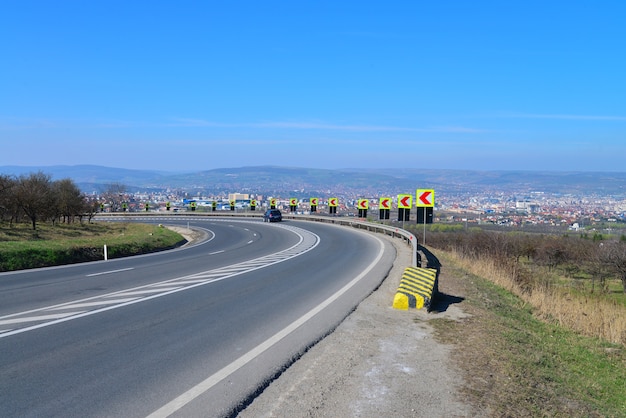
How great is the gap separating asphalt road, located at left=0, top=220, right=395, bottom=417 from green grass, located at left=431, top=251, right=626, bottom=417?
2.38 meters

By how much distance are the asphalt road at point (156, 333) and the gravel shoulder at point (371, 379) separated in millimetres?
315

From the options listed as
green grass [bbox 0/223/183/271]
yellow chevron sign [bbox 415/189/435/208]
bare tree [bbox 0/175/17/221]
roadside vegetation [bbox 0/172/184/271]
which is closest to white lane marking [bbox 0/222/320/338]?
yellow chevron sign [bbox 415/189/435/208]

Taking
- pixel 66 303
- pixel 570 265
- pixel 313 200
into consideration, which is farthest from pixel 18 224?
pixel 570 265

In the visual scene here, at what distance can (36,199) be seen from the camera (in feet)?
119

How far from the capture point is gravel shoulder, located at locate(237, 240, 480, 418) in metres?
5.61

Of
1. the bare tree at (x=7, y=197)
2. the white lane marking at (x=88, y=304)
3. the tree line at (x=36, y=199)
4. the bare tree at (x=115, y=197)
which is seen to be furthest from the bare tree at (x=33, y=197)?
the bare tree at (x=115, y=197)

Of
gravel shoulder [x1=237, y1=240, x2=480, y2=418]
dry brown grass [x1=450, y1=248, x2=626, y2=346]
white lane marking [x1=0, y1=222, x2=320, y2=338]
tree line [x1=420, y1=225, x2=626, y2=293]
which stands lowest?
tree line [x1=420, y1=225, x2=626, y2=293]

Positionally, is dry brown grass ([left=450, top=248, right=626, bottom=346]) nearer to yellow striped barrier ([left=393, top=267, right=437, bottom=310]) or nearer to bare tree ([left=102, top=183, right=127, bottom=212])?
yellow striped barrier ([left=393, top=267, right=437, bottom=310])

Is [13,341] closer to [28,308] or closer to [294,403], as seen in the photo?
[28,308]

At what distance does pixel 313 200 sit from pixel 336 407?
162 ft

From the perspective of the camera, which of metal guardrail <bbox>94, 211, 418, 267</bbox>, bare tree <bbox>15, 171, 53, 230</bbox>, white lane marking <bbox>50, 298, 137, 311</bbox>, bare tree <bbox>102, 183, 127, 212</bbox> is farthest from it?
bare tree <bbox>102, 183, 127, 212</bbox>

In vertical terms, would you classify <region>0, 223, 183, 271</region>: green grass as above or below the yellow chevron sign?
below

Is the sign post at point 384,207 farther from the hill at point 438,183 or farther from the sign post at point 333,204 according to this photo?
the hill at point 438,183

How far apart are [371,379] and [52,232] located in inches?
1358
